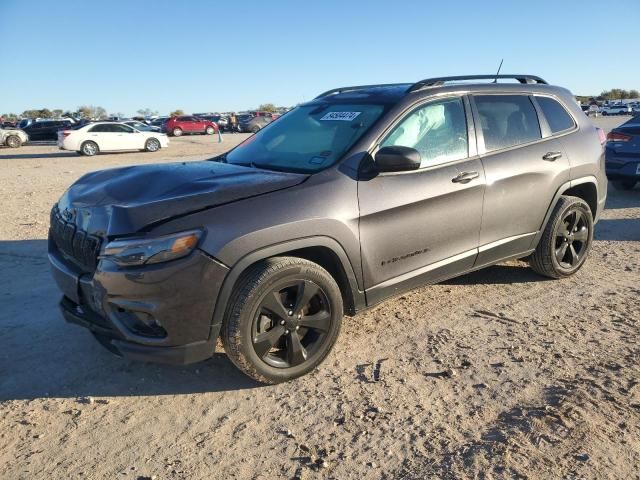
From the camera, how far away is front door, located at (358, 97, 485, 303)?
11.6 ft

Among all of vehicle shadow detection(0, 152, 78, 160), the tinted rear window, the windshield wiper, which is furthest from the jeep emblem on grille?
vehicle shadow detection(0, 152, 78, 160)

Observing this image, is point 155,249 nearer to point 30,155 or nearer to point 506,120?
point 506,120

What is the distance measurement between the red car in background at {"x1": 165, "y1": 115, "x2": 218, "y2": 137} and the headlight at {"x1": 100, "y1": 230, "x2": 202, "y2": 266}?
42.7 meters

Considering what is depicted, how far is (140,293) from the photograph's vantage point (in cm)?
285

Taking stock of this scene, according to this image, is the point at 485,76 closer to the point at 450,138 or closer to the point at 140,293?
the point at 450,138

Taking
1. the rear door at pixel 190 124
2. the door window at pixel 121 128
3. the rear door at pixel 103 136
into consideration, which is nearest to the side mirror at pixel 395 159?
the rear door at pixel 103 136

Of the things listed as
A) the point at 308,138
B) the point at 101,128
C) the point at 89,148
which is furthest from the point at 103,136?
the point at 308,138

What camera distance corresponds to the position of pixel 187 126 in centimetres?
4409

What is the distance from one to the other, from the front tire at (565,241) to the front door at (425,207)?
1.04m

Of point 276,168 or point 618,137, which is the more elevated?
point 276,168

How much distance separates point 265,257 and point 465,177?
1.77 metres

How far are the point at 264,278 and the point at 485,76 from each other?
113 inches

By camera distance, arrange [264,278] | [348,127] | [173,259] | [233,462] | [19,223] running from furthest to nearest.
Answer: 1. [19,223]
2. [348,127]
3. [264,278]
4. [173,259]
5. [233,462]

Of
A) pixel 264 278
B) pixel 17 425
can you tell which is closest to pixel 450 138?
pixel 264 278
